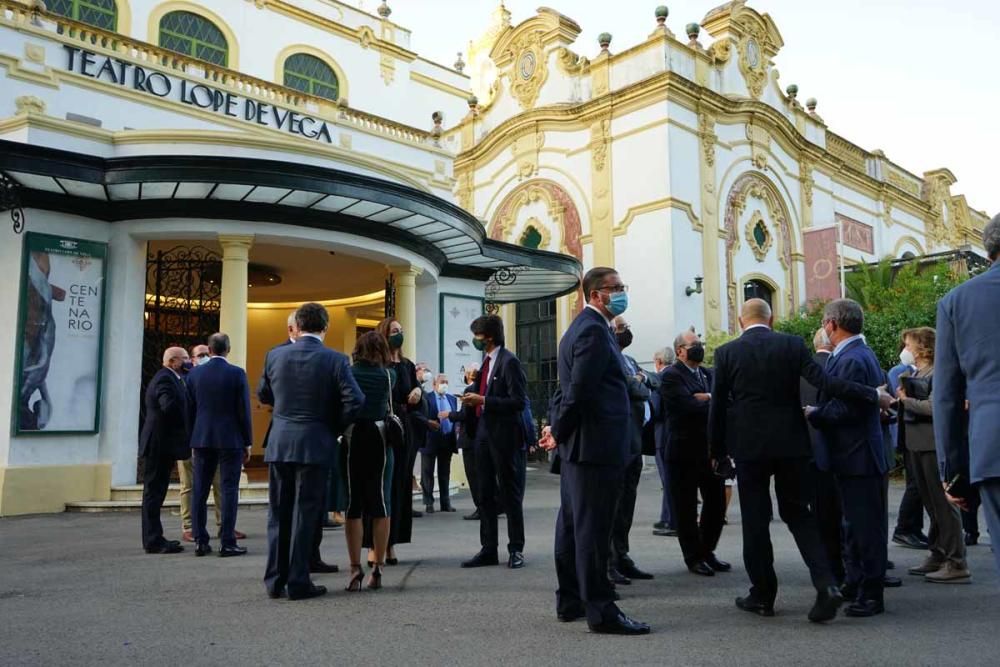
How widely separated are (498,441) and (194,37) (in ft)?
59.7

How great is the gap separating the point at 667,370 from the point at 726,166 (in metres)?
17.7

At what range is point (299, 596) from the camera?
17.2 ft

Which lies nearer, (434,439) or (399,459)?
(399,459)

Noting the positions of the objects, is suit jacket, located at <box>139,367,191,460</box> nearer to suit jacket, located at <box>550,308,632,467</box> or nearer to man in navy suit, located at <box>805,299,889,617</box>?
suit jacket, located at <box>550,308,632,467</box>

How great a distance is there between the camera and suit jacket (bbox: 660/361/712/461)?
251 inches

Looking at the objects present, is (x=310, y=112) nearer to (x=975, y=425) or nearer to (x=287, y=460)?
(x=287, y=460)

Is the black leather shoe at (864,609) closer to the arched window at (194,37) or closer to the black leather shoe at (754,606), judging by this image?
the black leather shoe at (754,606)

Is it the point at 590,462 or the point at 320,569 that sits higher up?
the point at 590,462

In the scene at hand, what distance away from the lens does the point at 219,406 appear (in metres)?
7.12

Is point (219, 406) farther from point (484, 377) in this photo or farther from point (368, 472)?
point (484, 377)

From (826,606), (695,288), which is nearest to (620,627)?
(826,606)

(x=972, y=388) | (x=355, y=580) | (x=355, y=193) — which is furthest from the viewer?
(x=355, y=193)

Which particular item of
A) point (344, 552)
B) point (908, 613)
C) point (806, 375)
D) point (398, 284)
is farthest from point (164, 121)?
point (908, 613)

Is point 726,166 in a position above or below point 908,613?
above
